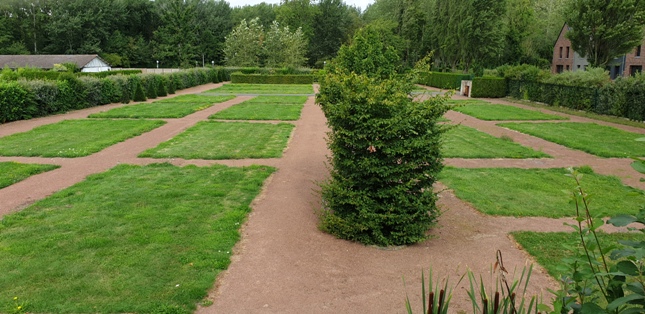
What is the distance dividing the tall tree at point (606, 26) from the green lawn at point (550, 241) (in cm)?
2363

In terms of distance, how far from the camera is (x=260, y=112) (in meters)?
22.8

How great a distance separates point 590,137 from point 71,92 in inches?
874

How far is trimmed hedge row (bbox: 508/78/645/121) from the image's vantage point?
20859 mm

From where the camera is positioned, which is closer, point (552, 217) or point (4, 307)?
point (4, 307)

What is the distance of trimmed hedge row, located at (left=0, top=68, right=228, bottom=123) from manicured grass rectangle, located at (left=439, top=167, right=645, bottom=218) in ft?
56.2

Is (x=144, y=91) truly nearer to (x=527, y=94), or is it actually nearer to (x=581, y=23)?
(x=527, y=94)

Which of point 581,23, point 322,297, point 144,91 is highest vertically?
point 581,23

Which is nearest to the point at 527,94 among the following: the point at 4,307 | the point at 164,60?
the point at 4,307

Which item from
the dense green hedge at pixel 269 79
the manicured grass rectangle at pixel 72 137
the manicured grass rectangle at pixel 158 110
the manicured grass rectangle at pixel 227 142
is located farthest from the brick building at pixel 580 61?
the manicured grass rectangle at pixel 72 137

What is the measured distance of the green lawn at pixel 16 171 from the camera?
32.4 feet

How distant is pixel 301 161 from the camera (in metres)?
12.2

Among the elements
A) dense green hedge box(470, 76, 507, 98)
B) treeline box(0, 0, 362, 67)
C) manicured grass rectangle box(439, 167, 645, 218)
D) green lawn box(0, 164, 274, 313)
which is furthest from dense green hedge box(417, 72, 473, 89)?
treeline box(0, 0, 362, 67)

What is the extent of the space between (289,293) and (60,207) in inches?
198

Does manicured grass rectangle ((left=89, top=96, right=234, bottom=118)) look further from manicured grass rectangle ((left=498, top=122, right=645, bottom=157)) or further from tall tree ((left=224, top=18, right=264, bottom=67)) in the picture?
tall tree ((left=224, top=18, right=264, bottom=67))
